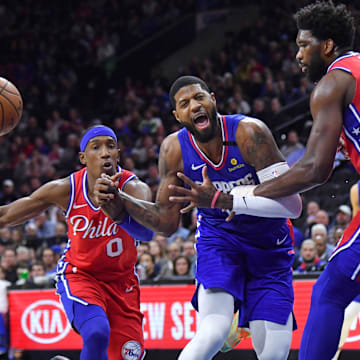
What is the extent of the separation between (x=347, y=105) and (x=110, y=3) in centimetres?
1677

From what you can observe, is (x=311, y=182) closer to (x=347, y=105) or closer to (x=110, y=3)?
(x=347, y=105)

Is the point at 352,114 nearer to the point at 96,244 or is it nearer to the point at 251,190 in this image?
the point at 251,190

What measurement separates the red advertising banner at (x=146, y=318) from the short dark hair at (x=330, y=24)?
3.93m

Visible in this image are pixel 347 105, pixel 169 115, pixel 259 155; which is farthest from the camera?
pixel 169 115

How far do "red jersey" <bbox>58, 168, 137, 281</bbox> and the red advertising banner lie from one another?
2.49 m

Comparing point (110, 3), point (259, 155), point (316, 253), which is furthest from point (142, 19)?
point (259, 155)

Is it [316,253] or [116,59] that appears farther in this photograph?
[116,59]

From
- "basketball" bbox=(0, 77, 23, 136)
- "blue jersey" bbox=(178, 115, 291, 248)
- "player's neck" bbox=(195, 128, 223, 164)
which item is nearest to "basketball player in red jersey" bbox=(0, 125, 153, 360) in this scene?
"basketball" bbox=(0, 77, 23, 136)

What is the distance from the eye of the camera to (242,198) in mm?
3621

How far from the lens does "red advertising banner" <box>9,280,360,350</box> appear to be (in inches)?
290

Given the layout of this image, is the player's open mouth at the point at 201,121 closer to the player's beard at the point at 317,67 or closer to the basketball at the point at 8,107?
the player's beard at the point at 317,67

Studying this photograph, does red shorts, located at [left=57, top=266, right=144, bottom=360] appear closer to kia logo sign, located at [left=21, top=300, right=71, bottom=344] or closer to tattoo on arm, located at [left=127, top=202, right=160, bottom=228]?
tattoo on arm, located at [left=127, top=202, right=160, bottom=228]

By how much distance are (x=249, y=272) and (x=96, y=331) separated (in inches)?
44.0

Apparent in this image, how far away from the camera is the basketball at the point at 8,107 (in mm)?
5263
